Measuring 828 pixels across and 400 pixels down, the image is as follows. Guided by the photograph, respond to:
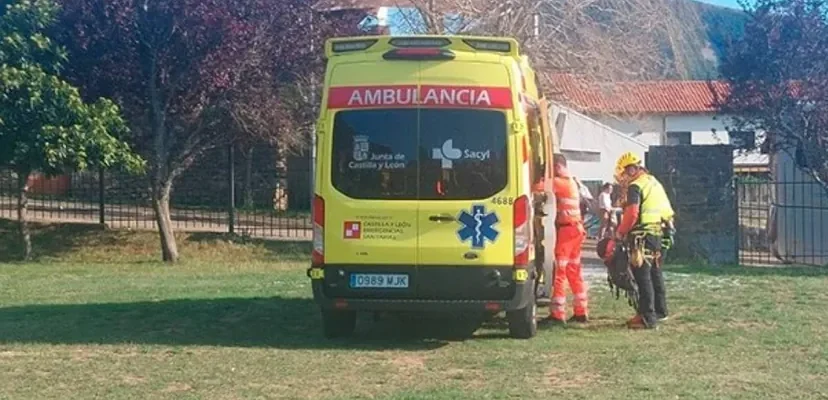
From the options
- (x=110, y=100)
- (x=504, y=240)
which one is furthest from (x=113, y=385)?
(x=110, y=100)

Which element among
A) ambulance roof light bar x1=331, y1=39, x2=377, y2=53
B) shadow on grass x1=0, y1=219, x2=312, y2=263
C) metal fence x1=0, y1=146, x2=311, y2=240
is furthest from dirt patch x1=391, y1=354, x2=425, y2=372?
metal fence x1=0, y1=146, x2=311, y2=240

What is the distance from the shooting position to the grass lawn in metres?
9.05

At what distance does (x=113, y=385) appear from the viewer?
30.1 feet

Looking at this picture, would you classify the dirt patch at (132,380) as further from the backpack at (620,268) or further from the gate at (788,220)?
the gate at (788,220)

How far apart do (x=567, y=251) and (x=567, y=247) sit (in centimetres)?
6

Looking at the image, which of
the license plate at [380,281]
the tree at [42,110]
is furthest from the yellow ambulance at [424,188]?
the tree at [42,110]

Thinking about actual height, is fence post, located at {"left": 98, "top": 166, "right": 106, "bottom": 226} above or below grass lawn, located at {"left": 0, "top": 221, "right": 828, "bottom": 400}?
above

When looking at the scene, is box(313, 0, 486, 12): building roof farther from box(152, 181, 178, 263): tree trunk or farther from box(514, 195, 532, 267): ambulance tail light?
box(514, 195, 532, 267): ambulance tail light

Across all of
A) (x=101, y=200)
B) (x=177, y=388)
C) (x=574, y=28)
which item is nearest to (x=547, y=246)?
(x=177, y=388)

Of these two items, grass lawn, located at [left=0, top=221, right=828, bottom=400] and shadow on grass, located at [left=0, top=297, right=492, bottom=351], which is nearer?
grass lawn, located at [left=0, top=221, right=828, bottom=400]

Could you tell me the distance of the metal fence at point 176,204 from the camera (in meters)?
24.5

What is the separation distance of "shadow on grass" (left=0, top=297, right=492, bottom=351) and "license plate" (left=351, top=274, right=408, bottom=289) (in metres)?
0.65

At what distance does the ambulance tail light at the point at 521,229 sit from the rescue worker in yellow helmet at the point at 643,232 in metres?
1.71

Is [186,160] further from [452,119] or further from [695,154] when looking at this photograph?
[452,119]
